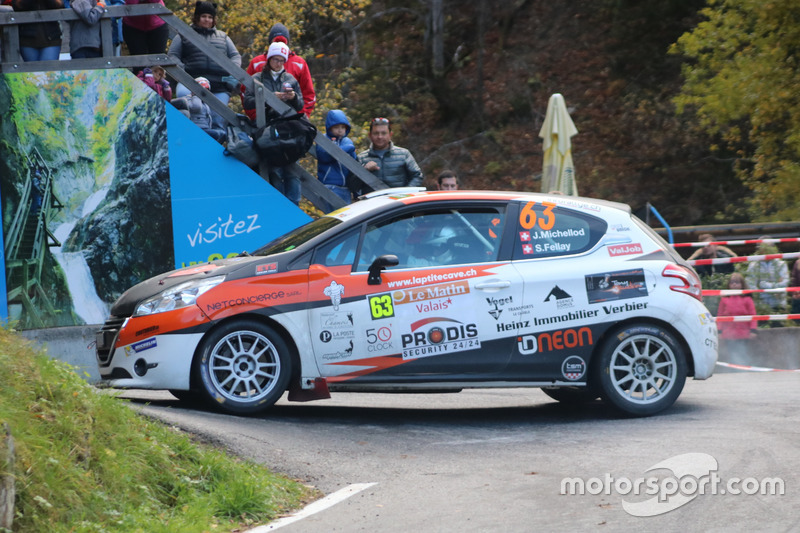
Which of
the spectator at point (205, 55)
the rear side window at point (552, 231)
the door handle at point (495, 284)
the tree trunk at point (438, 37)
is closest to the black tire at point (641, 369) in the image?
the rear side window at point (552, 231)

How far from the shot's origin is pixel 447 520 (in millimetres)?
6113

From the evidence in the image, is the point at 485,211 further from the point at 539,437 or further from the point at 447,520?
the point at 447,520

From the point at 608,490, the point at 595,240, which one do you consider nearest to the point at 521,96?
the point at 595,240

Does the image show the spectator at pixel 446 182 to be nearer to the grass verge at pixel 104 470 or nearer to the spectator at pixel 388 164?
the spectator at pixel 388 164

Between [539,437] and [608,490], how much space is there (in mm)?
1766

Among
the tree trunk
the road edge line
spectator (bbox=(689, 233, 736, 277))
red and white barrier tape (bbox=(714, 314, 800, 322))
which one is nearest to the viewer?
the road edge line

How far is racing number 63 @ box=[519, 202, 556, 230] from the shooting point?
30.0 feet

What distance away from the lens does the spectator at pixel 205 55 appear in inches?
512

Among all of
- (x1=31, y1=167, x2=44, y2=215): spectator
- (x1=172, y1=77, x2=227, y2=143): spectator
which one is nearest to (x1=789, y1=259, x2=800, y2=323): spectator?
(x1=172, y1=77, x2=227, y2=143): spectator

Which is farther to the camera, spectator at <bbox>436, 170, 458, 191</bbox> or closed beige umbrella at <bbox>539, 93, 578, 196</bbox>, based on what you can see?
closed beige umbrella at <bbox>539, 93, 578, 196</bbox>

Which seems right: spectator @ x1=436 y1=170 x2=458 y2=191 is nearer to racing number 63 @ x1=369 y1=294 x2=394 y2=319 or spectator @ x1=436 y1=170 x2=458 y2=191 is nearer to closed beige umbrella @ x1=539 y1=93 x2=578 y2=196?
closed beige umbrella @ x1=539 y1=93 x2=578 y2=196

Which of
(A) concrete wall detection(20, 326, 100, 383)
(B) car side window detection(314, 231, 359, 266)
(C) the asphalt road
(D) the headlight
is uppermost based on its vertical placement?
(B) car side window detection(314, 231, 359, 266)

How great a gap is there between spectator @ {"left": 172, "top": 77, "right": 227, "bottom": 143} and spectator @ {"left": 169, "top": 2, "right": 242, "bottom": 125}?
0.50 feet

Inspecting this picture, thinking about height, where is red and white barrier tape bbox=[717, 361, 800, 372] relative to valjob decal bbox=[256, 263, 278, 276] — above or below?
below
